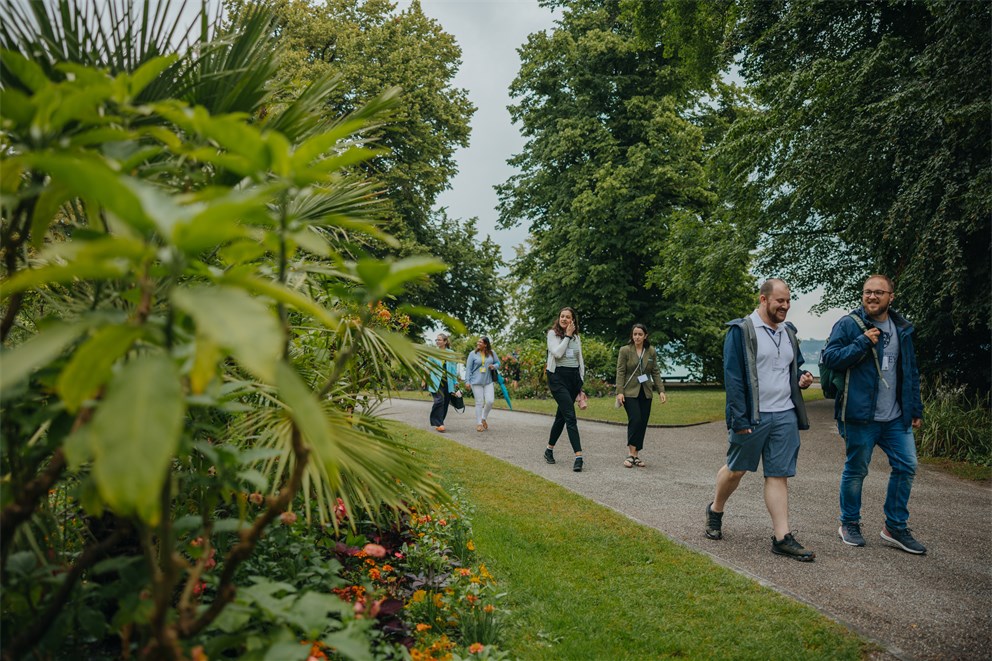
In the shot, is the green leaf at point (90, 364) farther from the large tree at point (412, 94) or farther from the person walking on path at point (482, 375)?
the large tree at point (412, 94)

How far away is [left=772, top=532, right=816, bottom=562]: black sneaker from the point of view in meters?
4.94

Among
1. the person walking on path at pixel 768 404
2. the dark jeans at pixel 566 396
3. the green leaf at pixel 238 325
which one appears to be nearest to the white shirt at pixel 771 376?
the person walking on path at pixel 768 404

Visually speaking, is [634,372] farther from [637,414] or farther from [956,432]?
[956,432]

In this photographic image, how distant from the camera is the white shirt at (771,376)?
5129 mm

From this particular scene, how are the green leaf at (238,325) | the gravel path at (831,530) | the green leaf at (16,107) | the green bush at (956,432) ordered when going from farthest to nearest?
the green bush at (956,432) → the gravel path at (831,530) → the green leaf at (16,107) → the green leaf at (238,325)

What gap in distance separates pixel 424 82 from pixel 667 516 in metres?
23.7

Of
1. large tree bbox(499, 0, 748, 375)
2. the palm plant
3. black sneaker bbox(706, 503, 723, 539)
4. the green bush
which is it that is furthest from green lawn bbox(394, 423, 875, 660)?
large tree bbox(499, 0, 748, 375)

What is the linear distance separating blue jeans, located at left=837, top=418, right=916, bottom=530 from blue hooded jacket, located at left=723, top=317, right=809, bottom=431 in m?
0.60

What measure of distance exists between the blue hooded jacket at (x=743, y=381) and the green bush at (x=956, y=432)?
253 inches

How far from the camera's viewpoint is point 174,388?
803 mm

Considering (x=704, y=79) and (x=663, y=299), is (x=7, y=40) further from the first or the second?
(x=663, y=299)

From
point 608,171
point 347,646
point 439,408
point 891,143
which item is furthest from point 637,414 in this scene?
point 608,171

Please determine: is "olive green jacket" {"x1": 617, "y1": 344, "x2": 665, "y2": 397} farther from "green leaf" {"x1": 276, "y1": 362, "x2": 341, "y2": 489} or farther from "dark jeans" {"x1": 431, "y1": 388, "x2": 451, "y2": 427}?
"green leaf" {"x1": 276, "y1": 362, "x2": 341, "y2": 489}

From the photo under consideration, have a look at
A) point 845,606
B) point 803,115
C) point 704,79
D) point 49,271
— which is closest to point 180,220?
point 49,271
